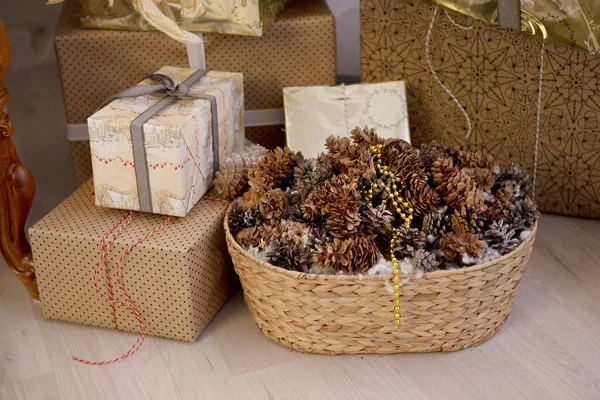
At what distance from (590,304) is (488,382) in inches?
11.4

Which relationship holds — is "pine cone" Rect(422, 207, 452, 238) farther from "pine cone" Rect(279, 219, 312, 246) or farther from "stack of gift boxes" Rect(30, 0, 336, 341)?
"stack of gift boxes" Rect(30, 0, 336, 341)

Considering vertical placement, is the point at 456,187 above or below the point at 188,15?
below

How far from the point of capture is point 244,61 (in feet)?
4.84

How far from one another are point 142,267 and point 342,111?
0.53 m

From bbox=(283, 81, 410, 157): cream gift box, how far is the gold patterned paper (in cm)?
24

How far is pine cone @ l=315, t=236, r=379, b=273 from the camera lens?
1060 mm

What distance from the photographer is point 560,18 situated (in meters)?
1.24

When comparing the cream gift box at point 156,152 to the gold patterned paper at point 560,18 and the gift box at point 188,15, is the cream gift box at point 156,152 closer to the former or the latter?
the gift box at point 188,15

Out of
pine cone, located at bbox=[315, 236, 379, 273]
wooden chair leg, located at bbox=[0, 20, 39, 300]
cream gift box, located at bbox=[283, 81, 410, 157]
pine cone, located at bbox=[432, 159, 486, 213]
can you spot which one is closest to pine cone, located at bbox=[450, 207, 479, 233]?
pine cone, located at bbox=[432, 159, 486, 213]

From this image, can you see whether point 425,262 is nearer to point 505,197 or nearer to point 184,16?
point 505,197

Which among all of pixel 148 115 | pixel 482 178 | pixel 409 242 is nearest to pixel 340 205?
pixel 409 242

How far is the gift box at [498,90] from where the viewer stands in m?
1.37

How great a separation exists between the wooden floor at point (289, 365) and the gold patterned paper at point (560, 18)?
17.4 inches

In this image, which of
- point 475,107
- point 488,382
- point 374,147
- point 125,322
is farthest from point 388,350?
point 475,107
